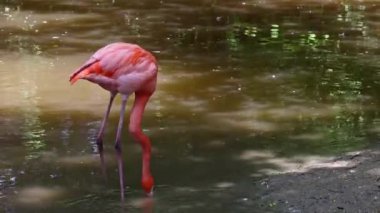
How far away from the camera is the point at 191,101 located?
21.1 ft

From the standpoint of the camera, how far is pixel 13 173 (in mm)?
4836

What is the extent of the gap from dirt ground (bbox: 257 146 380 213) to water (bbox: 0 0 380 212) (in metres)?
0.14

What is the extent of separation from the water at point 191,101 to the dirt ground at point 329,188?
144mm

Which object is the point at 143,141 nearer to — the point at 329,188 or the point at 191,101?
the point at 329,188

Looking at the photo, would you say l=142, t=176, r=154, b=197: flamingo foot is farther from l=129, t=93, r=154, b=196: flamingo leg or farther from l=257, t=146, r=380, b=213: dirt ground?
l=257, t=146, r=380, b=213: dirt ground

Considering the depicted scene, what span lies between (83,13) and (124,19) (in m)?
0.72

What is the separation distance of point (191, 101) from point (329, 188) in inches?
87.2

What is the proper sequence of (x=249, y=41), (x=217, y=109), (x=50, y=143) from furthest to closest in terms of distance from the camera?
(x=249, y=41) < (x=217, y=109) < (x=50, y=143)

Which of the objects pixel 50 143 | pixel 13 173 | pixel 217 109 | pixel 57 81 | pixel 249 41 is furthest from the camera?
pixel 249 41

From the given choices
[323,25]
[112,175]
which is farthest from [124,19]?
[112,175]

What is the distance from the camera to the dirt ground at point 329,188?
166 inches

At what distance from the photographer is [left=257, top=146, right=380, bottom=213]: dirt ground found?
4207mm

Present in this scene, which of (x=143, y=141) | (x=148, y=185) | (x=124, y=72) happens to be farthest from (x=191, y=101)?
(x=148, y=185)

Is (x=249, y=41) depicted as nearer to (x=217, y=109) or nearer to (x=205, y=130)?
(x=217, y=109)
